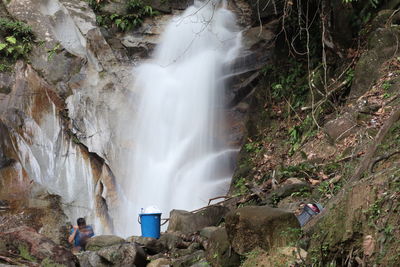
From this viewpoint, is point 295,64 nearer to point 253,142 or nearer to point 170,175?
point 253,142

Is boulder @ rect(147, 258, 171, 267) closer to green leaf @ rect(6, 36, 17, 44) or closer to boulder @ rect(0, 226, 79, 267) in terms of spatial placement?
boulder @ rect(0, 226, 79, 267)

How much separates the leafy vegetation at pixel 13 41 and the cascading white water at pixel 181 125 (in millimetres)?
2749

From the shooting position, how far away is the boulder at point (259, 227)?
15.3ft

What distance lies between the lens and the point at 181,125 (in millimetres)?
12367

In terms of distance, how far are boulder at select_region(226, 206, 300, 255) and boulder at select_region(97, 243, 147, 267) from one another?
2.13 metres

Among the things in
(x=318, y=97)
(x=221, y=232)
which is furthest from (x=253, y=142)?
(x=221, y=232)

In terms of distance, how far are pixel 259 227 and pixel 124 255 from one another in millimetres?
2624

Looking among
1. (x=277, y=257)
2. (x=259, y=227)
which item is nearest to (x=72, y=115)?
(x=259, y=227)

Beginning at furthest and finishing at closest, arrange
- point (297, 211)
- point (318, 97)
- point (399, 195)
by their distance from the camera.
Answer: point (318, 97)
point (297, 211)
point (399, 195)

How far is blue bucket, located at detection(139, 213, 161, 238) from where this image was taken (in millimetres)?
8320

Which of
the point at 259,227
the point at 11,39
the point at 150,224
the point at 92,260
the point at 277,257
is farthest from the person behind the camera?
the point at 11,39

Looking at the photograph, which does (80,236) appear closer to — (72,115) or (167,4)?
(72,115)

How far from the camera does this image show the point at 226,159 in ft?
38.2

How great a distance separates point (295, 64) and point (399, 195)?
316 inches
